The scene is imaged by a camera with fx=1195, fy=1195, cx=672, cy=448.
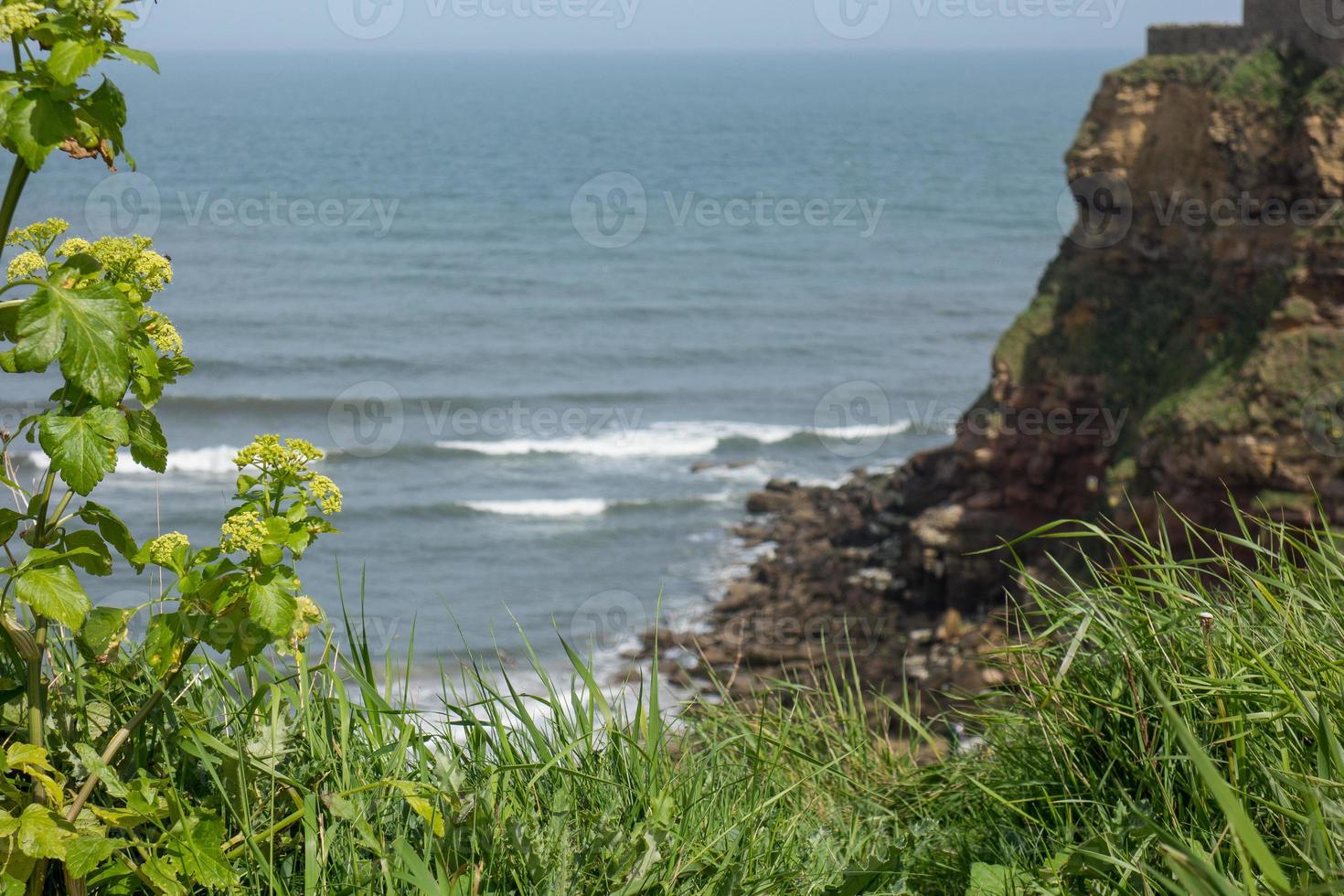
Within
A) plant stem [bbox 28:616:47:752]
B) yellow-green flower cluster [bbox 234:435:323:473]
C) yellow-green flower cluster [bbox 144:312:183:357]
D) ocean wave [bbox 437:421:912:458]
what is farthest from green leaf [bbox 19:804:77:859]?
ocean wave [bbox 437:421:912:458]

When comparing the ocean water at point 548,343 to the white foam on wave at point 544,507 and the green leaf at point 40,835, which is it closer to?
the white foam on wave at point 544,507

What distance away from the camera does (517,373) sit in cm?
3209

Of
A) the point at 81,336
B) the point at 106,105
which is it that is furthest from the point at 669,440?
the point at 81,336

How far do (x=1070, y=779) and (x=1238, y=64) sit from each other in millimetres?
14946

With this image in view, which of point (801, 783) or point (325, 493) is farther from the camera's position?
point (801, 783)

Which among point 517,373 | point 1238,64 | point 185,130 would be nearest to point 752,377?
point 517,373

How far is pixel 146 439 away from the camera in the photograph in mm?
2148

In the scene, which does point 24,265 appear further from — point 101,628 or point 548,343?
point 548,343

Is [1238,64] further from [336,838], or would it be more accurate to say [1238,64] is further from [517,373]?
[517,373]

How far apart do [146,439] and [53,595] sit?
1.07ft

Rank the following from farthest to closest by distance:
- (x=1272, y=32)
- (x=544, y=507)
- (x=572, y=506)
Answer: (x=572, y=506), (x=544, y=507), (x=1272, y=32)

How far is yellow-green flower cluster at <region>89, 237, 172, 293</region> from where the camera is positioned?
2250 millimetres

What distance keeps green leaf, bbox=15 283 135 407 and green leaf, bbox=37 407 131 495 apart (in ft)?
0.20

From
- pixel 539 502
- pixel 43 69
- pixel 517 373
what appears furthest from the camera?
pixel 517 373
